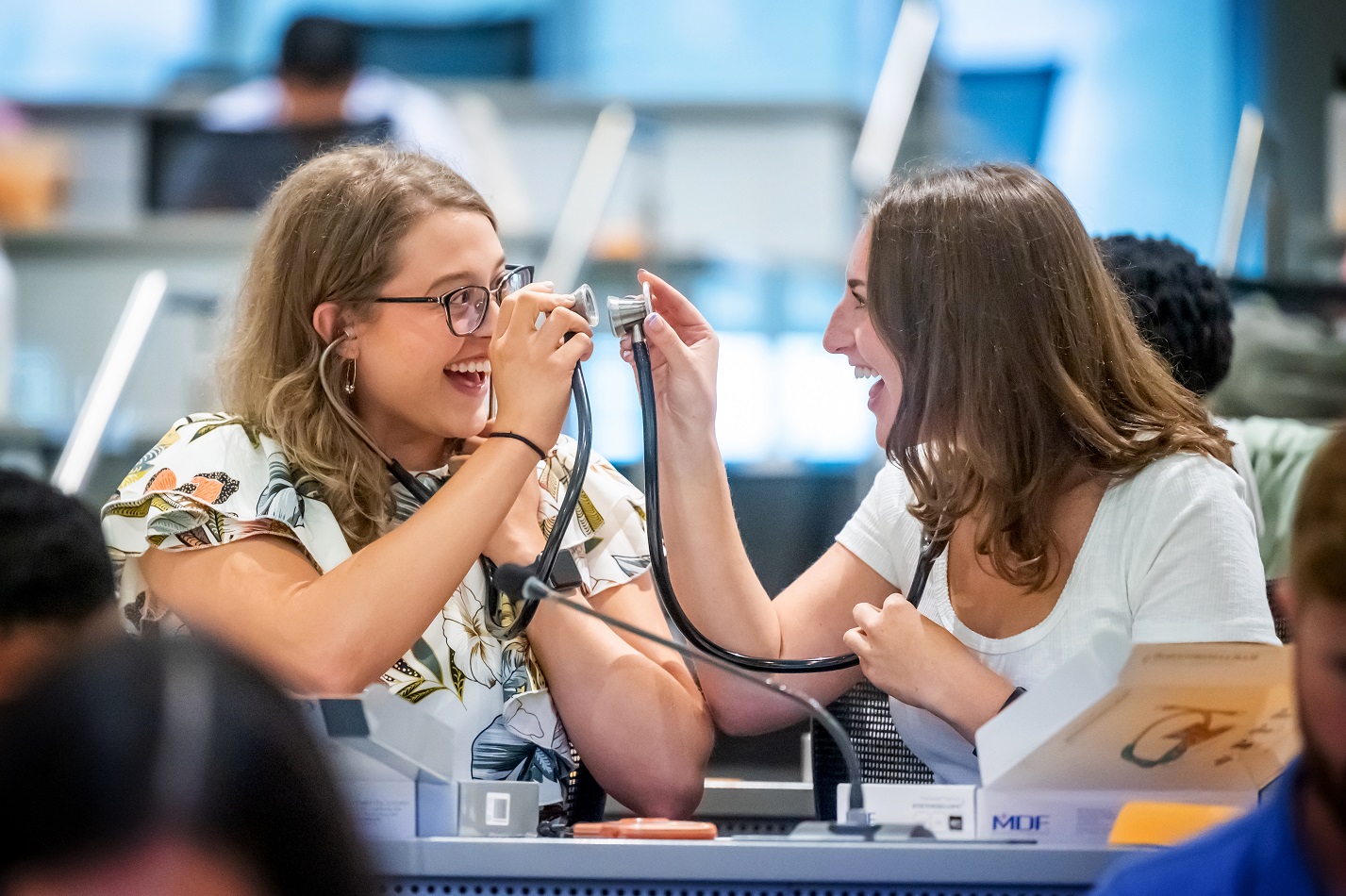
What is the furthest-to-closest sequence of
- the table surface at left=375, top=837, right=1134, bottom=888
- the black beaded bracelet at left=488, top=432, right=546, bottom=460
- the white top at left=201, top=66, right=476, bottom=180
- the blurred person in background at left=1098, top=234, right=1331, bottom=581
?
the white top at left=201, top=66, right=476, bottom=180 < the blurred person in background at left=1098, top=234, right=1331, bottom=581 < the black beaded bracelet at left=488, top=432, right=546, bottom=460 < the table surface at left=375, top=837, right=1134, bottom=888

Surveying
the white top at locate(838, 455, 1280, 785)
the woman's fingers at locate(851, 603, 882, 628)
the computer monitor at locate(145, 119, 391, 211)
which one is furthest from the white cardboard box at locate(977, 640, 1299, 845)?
the computer monitor at locate(145, 119, 391, 211)

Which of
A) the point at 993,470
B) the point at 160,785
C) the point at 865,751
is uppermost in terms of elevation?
the point at 160,785

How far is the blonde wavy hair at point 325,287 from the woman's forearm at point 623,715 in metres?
0.28

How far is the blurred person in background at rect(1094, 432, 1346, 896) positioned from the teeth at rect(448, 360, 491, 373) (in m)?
1.20

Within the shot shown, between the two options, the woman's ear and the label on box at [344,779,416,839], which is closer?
the label on box at [344,779,416,839]

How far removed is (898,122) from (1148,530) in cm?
335

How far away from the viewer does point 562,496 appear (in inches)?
78.3

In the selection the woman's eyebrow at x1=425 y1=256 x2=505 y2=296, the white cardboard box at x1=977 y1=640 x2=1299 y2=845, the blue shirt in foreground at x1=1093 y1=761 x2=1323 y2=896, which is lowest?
the white cardboard box at x1=977 y1=640 x2=1299 y2=845

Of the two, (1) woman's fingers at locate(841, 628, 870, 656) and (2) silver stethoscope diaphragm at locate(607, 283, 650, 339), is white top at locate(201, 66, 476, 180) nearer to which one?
(2) silver stethoscope diaphragm at locate(607, 283, 650, 339)

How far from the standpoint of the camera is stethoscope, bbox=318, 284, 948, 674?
1.75 meters

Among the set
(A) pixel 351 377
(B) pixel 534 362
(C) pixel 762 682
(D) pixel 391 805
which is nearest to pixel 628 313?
(B) pixel 534 362

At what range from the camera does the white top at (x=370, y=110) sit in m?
4.89

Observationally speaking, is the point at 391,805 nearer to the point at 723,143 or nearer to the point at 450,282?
the point at 450,282

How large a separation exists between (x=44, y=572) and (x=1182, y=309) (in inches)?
63.8
